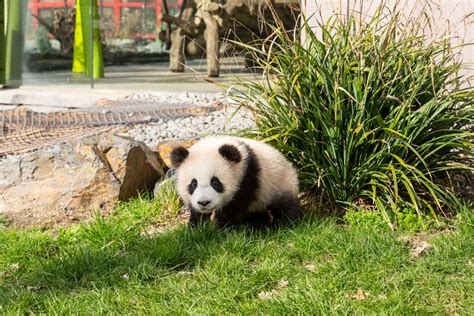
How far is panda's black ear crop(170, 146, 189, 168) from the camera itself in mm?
5113

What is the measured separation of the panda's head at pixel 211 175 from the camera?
488 cm

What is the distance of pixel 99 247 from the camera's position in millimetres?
4945

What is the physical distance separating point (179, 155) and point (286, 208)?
2.71 feet

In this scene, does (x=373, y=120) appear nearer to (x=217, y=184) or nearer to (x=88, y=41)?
(x=217, y=184)

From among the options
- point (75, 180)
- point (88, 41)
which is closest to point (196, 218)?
Answer: point (75, 180)

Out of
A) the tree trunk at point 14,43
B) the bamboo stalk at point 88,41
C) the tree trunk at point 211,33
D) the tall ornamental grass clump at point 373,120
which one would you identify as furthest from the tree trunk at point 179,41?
the tall ornamental grass clump at point 373,120

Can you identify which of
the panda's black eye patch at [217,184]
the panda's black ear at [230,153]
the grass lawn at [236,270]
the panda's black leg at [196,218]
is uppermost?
the panda's black ear at [230,153]

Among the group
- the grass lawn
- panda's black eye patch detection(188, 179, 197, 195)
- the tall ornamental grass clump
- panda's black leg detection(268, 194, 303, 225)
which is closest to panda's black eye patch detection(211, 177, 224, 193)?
panda's black eye patch detection(188, 179, 197, 195)

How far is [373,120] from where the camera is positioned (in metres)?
5.51

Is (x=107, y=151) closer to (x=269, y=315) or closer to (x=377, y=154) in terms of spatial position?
(x=377, y=154)

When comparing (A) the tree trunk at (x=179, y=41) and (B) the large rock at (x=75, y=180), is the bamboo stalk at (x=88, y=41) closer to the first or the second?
(A) the tree trunk at (x=179, y=41)

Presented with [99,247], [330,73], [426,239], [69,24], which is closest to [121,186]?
[99,247]

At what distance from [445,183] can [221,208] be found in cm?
179

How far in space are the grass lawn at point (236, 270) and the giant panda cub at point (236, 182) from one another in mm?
176
